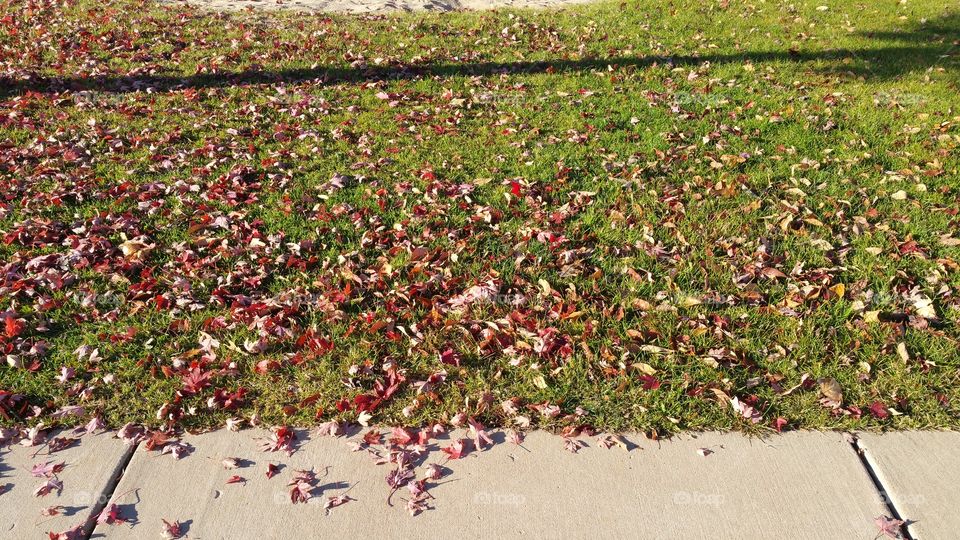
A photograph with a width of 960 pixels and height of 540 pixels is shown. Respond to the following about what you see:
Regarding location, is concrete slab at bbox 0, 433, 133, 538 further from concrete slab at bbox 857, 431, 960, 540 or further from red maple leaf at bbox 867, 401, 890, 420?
red maple leaf at bbox 867, 401, 890, 420

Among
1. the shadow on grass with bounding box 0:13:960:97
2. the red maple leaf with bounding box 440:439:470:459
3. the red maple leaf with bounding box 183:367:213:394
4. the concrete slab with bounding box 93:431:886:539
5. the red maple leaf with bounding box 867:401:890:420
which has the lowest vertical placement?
the concrete slab with bounding box 93:431:886:539

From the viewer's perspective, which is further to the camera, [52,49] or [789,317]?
[52,49]

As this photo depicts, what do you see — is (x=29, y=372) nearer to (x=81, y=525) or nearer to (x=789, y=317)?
(x=81, y=525)

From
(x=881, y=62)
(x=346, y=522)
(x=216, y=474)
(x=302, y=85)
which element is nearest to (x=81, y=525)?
(x=216, y=474)

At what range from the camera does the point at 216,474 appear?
291 cm

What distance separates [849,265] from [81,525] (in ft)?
14.1

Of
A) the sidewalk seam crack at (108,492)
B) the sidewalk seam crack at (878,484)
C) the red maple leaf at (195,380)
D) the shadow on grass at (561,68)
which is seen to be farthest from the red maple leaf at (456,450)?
the shadow on grass at (561,68)

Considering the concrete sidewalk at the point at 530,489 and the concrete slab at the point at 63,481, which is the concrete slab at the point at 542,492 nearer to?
the concrete sidewalk at the point at 530,489

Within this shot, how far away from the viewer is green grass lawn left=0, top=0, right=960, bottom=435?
3322 mm

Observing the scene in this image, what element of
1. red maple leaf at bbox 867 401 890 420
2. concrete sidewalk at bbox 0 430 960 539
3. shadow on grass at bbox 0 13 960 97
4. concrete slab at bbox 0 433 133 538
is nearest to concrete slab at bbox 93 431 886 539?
concrete sidewalk at bbox 0 430 960 539

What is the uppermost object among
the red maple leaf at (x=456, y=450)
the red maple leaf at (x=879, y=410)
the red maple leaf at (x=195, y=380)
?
the red maple leaf at (x=195, y=380)

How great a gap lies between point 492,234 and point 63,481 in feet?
9.07

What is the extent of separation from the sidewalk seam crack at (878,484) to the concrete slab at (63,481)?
329 centimetres

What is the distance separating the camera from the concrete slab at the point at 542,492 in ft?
8.73
